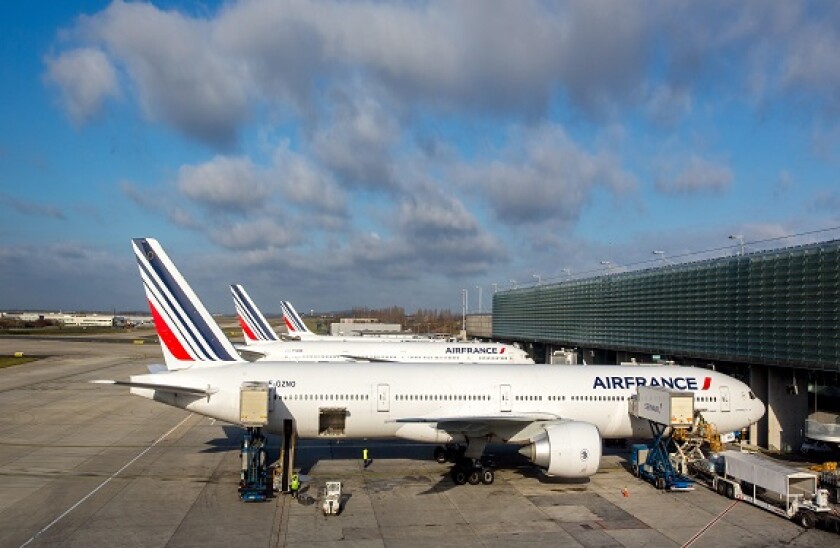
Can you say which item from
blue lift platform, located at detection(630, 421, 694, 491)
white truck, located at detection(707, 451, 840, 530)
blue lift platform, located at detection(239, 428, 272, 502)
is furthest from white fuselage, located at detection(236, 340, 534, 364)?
blue lift platform, located at detection(239, 428, 272, 502)

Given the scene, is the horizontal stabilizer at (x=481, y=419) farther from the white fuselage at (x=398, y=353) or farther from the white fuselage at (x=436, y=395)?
the white fuselage at (x=398, y=353)

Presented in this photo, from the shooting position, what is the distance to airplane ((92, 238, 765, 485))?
71.1 ft

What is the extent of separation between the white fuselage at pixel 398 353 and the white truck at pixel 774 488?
96.5 feet

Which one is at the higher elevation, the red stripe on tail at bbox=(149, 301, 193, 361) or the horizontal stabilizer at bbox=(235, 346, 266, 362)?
the red stripe on tail at bbox=(149, 301, 193, 361)

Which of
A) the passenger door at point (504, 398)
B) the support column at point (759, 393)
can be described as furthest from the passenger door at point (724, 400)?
the passenger door at point (504, 398)

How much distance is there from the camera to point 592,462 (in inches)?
794

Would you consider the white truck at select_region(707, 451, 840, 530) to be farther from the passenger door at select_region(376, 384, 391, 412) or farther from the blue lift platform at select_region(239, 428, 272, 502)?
the blue lift platform at select_region(239, 428, 272, 502)

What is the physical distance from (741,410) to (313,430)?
55.6 feet

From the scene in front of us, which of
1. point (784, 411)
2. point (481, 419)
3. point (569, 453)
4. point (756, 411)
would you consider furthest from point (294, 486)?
point (784, 411)

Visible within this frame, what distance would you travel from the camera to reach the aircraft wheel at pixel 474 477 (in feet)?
70.8

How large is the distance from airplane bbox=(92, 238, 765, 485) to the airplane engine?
33mm

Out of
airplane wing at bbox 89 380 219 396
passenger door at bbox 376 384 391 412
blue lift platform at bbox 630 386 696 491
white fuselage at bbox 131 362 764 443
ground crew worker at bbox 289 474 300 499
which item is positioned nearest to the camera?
ground crew worker at bbox 289 474 300 499

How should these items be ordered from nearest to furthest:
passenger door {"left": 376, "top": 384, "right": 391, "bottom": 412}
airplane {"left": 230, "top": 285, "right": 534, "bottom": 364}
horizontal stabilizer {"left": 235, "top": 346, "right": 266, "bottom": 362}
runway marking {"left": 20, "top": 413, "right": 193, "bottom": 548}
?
runway marking {"left": 20, "top": 413, "right": 193, "bottom": 548} → passenger door {"left": 376, "top": 384, "right": 391, "bottom": 412} → horizontal stabilizer {"left": 235, "top": 346, "right": 266, "bottom": 362} → airplane {"left": 230, "top": 285, "right": 534, "bottom": 364}

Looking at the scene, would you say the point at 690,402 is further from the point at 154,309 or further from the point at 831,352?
the point at 154,309
